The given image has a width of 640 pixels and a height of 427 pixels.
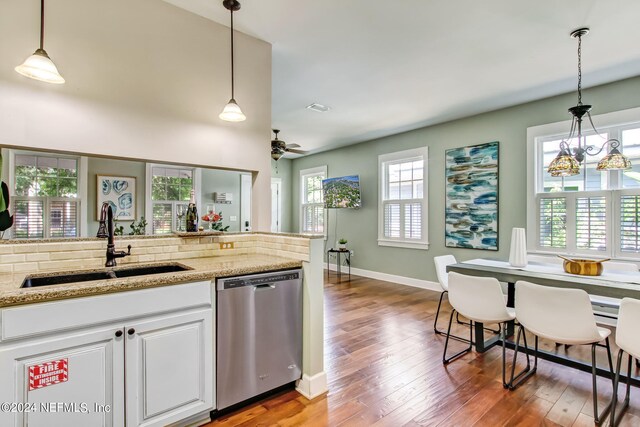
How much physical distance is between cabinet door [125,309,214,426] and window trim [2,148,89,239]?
97 cm

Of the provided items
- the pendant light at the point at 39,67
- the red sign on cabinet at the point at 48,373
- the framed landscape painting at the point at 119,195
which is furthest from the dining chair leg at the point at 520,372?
the pendant light at the point at 39,67

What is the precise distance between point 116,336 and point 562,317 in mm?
2624

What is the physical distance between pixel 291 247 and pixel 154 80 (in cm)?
159

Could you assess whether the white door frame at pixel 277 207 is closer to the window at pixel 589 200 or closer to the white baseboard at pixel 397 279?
the white baseboard at pixel 397 279

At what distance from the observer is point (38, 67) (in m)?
1.56

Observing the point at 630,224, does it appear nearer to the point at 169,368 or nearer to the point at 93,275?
the point at 169,368

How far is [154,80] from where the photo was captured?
228 cm

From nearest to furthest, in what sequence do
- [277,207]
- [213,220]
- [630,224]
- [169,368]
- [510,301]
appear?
[169,368] < [213,220] < [510,301] < [630,224] < [277,207]

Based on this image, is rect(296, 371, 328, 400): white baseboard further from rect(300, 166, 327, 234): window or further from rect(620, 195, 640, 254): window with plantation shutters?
rect(300, 166, 327, 234): window

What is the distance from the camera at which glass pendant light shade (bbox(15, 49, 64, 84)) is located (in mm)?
1548

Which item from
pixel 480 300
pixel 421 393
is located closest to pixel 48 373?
pixel 421 393

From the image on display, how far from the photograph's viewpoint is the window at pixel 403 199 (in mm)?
5293

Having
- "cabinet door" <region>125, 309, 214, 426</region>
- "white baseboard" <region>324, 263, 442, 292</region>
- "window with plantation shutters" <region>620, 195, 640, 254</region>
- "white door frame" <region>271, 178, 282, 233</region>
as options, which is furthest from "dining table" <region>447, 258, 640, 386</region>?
"white door frame" <region>271, 178, 282, 233</region>

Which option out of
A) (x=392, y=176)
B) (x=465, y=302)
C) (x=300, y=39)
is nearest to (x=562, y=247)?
(x=465, y=302)
